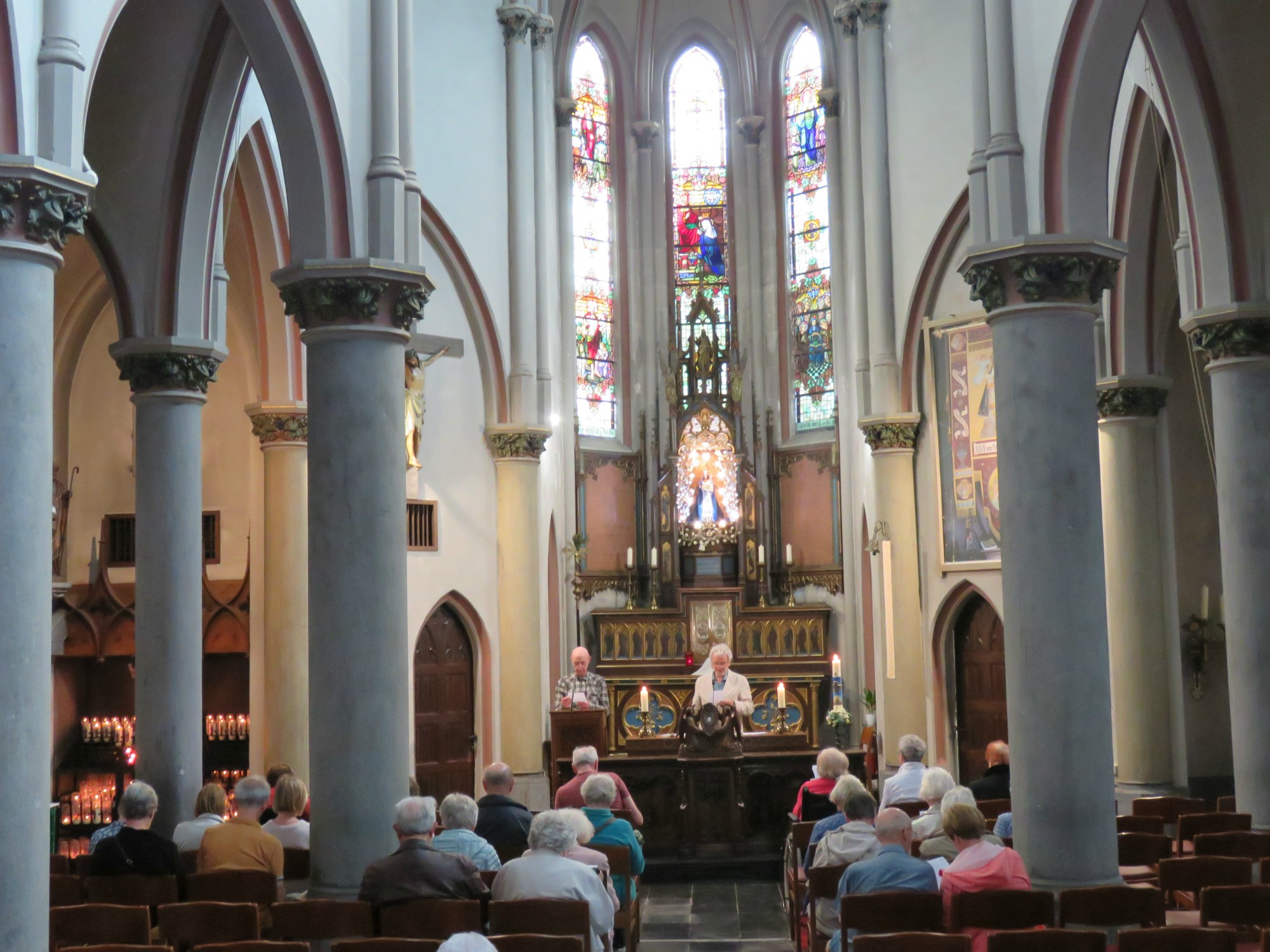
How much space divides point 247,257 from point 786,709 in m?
9.06

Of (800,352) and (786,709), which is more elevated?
(800,352)

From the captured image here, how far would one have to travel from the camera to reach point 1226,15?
37.6ft

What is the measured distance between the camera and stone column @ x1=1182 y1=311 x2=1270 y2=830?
11.4 metres

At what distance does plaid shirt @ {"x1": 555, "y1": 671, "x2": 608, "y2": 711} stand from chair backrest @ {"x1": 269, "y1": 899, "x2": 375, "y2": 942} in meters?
10.2

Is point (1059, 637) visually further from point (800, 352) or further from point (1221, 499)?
point (800, 352)

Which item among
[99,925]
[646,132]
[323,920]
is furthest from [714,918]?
[646,132]

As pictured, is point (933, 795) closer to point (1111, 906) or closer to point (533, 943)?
point (1111, 906)

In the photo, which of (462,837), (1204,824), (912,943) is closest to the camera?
(912,943)

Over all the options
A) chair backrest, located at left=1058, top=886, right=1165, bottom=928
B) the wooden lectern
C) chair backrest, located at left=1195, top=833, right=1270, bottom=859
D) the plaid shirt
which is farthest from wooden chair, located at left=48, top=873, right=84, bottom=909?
the plaid shirt

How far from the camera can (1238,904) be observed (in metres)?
6.75

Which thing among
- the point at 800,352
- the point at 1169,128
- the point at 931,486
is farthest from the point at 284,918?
the point at 800,352

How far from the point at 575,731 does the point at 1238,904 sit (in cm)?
1052

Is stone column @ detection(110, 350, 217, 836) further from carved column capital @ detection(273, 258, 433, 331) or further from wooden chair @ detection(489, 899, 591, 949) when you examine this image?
wooden chair @ detection(489, 899, 591, 949)

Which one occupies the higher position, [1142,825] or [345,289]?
[345,289]
